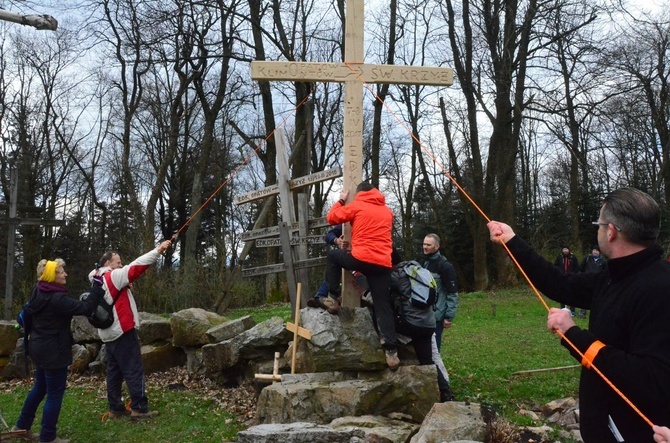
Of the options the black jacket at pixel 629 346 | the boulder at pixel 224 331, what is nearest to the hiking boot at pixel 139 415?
the boulder at pixel 224 331

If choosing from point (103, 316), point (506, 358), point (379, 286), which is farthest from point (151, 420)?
point (506, 358)

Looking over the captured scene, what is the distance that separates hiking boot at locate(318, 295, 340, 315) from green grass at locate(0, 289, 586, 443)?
1647 millimetres

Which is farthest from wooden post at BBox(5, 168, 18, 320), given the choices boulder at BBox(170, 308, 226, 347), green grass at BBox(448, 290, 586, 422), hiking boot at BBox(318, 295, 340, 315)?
green grass at BBox(448, 290, 586, 422)

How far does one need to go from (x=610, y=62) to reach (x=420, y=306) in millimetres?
15072

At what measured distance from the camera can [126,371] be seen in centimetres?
712

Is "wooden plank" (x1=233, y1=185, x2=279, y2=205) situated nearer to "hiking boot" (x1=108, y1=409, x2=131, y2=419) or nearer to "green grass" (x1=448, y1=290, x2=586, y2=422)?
"hiking boot" (x1=108, y1=409, x2=131, y2=419)

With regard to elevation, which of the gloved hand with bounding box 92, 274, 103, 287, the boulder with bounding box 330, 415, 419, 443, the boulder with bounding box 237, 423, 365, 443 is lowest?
the boulder with bounding box 330, 415, 419, 443

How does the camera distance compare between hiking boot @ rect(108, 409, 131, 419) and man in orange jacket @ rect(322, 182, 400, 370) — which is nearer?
man in orange jacket @ rect(322, 182, 400, 370)

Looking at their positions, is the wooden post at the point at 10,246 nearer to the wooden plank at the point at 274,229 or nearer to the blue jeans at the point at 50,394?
the wooden plank at the point at 274,229

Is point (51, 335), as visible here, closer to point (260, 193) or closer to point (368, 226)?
point (260, 193)

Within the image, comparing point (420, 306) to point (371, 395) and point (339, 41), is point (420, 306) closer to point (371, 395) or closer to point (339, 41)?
point (371, 395)

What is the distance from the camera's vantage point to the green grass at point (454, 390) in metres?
6.59

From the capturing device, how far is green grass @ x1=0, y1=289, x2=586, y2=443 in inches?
259

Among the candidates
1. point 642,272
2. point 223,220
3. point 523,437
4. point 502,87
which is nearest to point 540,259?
point 642,272
